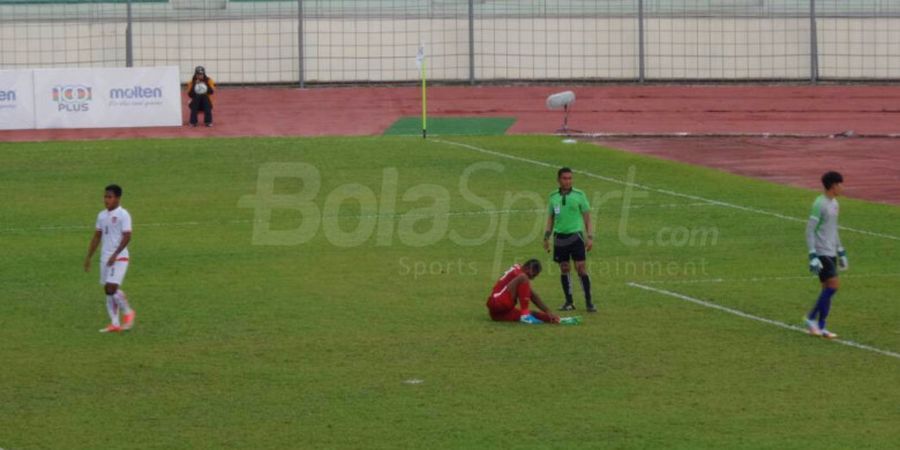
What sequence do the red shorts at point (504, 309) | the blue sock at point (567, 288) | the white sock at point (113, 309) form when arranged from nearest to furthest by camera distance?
the white sock at point (113, 309) < the red shorts at point (504, 309) < the blue sock at point (567, 288)

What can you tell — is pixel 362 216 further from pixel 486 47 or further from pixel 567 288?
pixel 486 47

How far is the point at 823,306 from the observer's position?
19.8 m

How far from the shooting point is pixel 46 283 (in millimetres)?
25188

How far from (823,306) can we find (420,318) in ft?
18.1

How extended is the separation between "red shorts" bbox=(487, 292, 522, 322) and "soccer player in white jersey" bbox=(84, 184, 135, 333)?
4940mm

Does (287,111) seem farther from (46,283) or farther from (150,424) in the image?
(150,424)

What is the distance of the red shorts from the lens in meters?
21.0

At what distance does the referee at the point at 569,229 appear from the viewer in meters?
21.9

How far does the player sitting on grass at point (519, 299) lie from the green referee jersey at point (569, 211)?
1174 millimetres

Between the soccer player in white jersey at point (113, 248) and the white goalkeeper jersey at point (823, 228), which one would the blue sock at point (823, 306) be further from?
the soccer player in white jersey at point (113, 248)

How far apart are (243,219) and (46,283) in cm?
758

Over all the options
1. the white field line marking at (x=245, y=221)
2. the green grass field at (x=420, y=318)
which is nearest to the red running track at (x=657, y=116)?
the green grass field at (x=420, y=318)

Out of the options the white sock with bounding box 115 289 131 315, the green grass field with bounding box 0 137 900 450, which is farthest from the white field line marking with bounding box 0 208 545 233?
the white sock with bounding box 115 289 131 315

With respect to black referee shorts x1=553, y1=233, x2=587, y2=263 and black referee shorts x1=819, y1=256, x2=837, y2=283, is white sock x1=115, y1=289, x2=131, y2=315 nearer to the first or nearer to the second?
black referee shorts x1=553, y1=233, x2=587, y2=263
